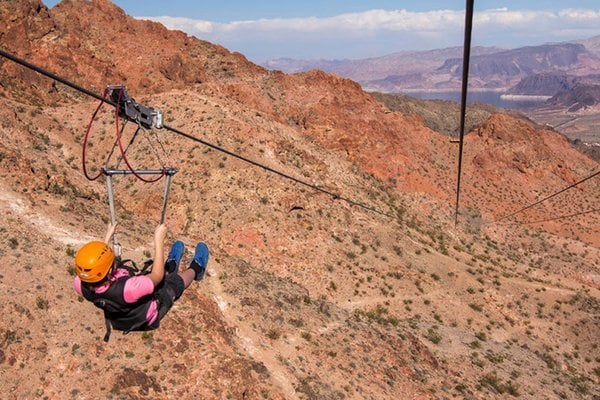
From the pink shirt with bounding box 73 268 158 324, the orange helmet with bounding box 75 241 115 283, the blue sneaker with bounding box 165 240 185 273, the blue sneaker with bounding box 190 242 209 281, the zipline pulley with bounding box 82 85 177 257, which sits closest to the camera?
the orange helmet with bounding box 75 241 115 283

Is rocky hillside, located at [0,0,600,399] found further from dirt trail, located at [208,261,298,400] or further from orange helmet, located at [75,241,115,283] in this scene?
orange helmet, located at [75,241,115,283]

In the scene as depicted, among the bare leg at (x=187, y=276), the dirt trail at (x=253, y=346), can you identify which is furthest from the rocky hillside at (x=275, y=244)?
the bare leg at (x=187, y=276)

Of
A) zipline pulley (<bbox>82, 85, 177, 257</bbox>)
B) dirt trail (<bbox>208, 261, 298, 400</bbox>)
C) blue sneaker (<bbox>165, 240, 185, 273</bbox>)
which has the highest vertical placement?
zipline pulley (<bbox>82, 85, 177, 257</bbox>)

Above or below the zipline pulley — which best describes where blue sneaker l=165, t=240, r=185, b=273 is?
below

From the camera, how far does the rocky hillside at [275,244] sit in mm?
18141

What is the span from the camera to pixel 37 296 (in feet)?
59.4

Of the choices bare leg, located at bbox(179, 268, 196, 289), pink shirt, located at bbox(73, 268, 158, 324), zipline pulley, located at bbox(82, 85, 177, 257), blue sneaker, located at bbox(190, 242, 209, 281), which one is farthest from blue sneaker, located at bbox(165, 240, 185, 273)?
pink shirt, located at bbox(73, 268, 158, 324)

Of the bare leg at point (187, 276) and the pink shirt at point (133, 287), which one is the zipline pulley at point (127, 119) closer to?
the pink shirt at point (133, 287)

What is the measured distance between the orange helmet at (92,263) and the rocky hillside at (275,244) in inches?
406

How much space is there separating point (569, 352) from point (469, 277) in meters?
9.06

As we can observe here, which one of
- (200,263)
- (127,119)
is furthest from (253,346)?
(127,119)

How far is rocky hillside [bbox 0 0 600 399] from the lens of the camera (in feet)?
59.5

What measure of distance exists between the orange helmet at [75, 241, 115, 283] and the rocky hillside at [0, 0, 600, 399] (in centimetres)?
1032

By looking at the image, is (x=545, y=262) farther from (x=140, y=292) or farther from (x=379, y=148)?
(x=140, y=292)
